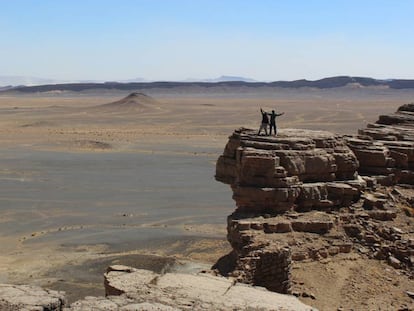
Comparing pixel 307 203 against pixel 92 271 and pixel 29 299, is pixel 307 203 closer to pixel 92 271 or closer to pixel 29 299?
pixel 92 271

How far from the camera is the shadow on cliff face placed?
23000 millimetres

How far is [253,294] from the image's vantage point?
46.4ft

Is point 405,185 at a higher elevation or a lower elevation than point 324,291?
higher

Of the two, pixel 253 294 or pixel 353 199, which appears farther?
pixel 353 199

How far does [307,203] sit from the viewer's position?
2195cm

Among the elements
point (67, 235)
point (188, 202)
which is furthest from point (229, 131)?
point (67, 235)

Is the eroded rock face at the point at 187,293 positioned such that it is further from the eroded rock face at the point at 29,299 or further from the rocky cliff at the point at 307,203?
the rocky cliff at the point at 307,203

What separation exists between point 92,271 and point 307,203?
8675mm

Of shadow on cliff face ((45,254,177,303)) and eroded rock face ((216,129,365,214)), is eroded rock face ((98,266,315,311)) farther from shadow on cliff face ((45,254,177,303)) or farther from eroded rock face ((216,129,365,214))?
shadow on cliff face ((45,254,177,303))

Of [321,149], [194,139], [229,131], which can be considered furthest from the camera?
[229,131]

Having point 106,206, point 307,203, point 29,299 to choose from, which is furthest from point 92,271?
point 106,206

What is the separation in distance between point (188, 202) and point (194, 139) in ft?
118

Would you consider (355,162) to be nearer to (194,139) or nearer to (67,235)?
(67,235)

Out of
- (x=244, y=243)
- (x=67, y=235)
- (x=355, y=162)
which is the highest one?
(x=355, y=162)
